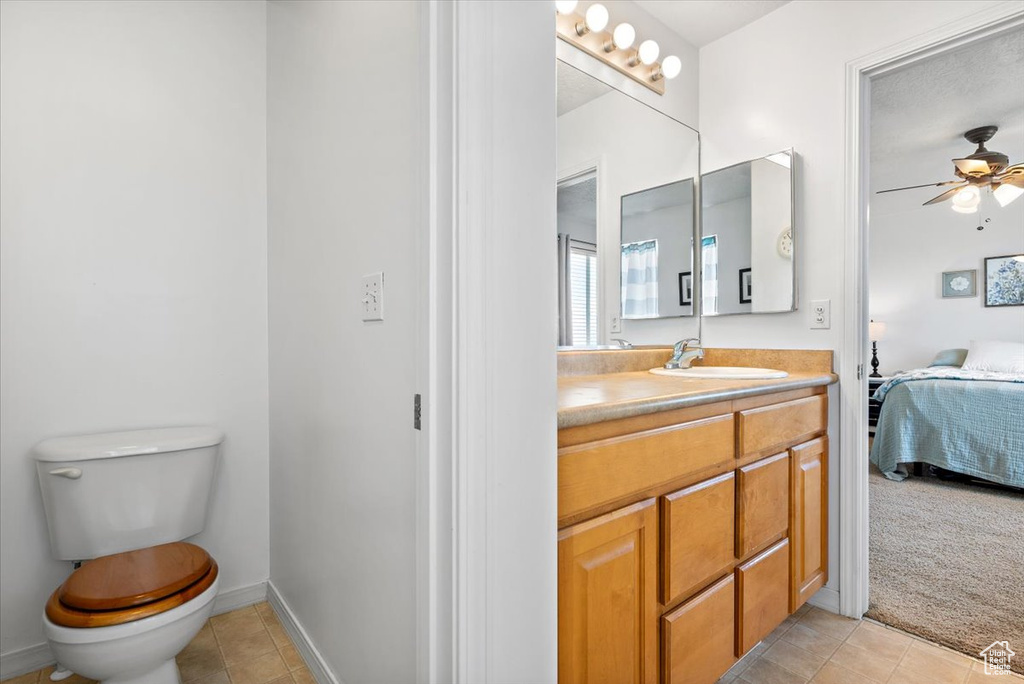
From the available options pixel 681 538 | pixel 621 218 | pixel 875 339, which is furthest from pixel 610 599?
pixel 875 339

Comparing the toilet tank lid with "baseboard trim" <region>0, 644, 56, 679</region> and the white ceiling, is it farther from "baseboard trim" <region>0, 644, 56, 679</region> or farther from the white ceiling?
the white ceiling

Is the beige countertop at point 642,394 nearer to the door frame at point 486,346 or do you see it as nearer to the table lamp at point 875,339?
the door frame at point 486,346

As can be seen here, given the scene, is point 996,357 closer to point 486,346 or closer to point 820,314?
point 820,314

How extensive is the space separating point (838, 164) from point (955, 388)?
2.48m

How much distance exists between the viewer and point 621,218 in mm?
1988

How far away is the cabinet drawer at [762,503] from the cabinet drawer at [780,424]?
52mm

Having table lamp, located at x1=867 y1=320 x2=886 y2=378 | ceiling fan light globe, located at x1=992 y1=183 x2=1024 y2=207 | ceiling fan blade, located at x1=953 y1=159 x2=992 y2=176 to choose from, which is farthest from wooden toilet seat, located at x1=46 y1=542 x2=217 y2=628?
table lamp, located at x1=867 y1=320 x2=886 y2=378

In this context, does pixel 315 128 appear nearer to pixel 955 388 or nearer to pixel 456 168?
pixel 456 168

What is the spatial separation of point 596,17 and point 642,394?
144cm

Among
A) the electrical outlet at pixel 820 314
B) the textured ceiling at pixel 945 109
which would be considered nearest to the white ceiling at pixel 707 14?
the textured ceiling at pixel 945 109

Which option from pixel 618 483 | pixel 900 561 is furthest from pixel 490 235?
pixel 900 561

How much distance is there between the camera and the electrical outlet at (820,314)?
6.09ft

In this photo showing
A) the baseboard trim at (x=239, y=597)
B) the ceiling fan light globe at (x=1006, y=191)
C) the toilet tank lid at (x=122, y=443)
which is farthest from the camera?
the ceiling fan light globe at (x=1006, y=191)

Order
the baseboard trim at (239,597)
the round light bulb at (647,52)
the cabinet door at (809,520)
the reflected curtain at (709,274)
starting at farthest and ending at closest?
the reflected curtain at (709,274) → the round light bulb at (647,52) → the baseboard trim at (239,597) → the cabinet door at (809,520)
